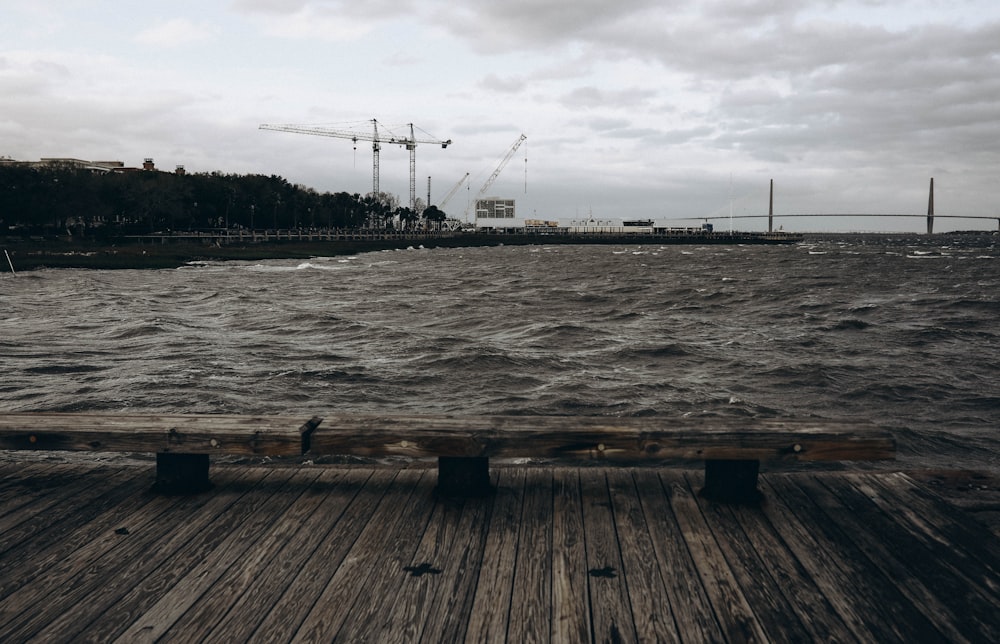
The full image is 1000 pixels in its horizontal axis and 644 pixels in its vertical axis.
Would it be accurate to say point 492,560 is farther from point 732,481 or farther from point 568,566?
point 732,481

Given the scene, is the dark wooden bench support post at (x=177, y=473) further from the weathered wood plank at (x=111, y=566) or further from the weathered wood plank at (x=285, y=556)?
the weathered wood plank at (x=285, y=556)

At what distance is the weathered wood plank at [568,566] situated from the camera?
3.79 meters

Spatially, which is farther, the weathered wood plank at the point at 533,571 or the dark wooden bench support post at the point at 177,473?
the dark wooden bench support post at the point at 177,473

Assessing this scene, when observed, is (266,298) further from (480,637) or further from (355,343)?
(480,637)

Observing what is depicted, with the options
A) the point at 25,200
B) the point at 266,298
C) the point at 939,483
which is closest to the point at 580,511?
the point at 939,483

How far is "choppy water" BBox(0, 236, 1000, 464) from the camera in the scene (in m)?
14.0

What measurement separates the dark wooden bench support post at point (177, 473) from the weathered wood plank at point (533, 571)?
2567 mm

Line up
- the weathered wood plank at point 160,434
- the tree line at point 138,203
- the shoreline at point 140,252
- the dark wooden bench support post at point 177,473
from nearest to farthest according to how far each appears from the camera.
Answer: the weathered wood plank at point 160,434
the dark wooden bench support post at point 177,473
the shoreline at point 140,252
the tree line at point 138,203

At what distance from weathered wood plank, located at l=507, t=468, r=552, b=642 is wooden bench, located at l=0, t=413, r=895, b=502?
0.42m

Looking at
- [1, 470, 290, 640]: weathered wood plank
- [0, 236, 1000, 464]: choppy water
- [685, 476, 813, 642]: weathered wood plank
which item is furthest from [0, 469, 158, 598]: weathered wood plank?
[0, 236, 1000, 464]: choppy water

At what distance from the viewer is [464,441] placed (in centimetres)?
517

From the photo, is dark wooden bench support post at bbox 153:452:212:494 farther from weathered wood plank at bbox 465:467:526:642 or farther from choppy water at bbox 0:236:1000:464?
choppy water at bbox 0:236:1000:464

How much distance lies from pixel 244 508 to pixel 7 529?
1516 millimetres

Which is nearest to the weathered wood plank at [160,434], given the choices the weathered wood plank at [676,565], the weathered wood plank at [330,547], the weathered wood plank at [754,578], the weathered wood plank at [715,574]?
the weathered wood plank at [330,547]
